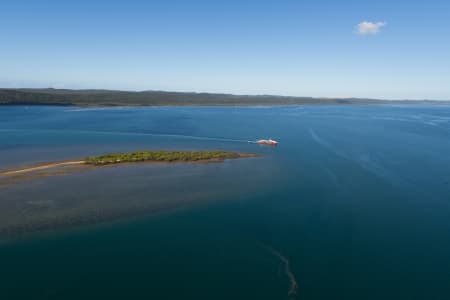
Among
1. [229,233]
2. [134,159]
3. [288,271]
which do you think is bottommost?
[288,271]

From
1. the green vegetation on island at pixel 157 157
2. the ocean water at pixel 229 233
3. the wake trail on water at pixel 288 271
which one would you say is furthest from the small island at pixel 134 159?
the wake trail on water at pixel 288 271

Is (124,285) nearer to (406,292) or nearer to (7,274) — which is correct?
(7,274)

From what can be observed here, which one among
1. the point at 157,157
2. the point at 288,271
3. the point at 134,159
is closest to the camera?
the point at 288,271

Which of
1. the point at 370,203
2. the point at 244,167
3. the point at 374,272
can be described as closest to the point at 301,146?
the point at 244,167

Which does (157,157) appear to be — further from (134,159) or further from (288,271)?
(288,271)

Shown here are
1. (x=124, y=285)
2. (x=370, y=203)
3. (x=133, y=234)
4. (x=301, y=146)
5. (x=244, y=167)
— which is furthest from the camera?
(x=301, y=146)

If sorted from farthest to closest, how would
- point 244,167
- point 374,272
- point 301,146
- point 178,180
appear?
point 301,146
point 244,167
point 178,180
point 374,272

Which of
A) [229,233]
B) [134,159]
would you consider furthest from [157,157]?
[229,233]

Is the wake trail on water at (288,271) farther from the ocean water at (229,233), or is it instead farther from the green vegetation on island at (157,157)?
the green vegetation on island at (157,157)
